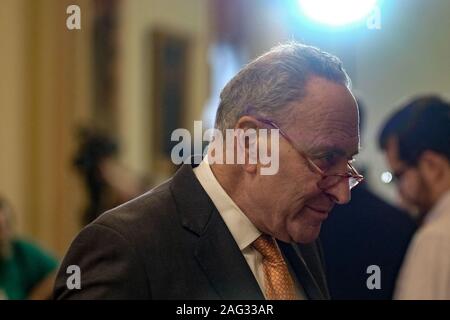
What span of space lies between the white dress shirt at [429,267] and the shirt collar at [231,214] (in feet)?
1.67

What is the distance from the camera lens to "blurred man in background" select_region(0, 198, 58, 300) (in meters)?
3.21

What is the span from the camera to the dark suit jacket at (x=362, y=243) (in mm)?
2172

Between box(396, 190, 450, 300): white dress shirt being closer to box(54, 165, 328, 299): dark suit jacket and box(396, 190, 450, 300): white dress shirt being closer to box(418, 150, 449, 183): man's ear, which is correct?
box(418, 150, 449, 183): man's ear

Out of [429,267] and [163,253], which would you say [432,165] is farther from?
[163,253]

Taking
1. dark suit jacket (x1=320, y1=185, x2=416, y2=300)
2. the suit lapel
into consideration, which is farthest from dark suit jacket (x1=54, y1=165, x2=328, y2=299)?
dark suit jacket (x1=320, y1=185, x2=416, y2=300)

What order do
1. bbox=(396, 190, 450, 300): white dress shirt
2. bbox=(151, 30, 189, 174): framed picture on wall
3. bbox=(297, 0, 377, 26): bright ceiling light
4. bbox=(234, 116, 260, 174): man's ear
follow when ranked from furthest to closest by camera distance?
bbox=(151, 30, 189, 174): framed picture on wall, bbox=(297, 0, 377, 26): bright ceiling light, bbox=(396, 190, 450, 300): white dress shirt, bbox=(234, 116, 260, 174): man's ear

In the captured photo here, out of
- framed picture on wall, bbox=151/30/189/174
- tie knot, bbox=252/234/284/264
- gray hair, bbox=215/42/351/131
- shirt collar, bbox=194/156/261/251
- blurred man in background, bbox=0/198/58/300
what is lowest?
blurred man in background, bbox=0/198/58/300

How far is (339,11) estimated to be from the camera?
87.2 inches

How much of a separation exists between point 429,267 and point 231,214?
0.58 metres

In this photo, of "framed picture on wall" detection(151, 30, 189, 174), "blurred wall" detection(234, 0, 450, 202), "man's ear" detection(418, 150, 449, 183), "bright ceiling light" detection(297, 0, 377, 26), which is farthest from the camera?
"framed picture on wall" detection(151, 30, 189, 174)

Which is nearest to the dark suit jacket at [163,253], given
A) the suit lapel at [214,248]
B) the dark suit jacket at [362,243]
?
the suit lapel at [214,248]

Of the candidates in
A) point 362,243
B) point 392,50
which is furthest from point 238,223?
point 392,50

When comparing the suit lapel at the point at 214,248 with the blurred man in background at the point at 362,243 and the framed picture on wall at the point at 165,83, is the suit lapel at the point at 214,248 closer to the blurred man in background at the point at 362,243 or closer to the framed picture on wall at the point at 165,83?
the blurred man in background at the point at 362,243

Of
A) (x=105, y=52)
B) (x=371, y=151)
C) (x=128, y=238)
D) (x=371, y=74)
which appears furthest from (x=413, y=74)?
(x=105, y=52)
